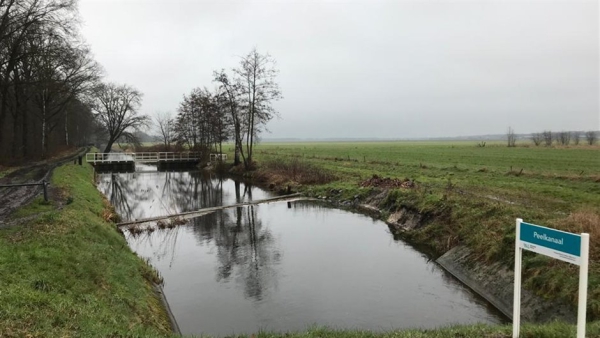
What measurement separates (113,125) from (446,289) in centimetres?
6012

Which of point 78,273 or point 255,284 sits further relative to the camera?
point 255,284

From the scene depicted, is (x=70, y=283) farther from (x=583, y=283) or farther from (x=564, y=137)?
(x=564, y=137)

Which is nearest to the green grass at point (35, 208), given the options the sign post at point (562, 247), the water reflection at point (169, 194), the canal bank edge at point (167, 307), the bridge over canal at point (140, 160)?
the canal bank edge at point (167, 307)

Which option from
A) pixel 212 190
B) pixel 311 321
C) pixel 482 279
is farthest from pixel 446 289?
pixel 212 190

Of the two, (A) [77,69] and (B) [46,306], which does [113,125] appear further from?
(B) [46,306]

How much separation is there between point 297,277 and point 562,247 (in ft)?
27.6

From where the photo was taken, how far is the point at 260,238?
17.1 metres

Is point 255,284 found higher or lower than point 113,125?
lower

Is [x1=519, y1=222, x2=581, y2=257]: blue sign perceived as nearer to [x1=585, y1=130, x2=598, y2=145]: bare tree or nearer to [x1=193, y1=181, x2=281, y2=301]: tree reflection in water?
[x1=193, y1=181, x2=281, y2=301]: tree reflection in water

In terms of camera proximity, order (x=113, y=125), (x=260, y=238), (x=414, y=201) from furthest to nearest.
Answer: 1. (x=113, y=125)
2. (x=414, y=201)
3. (x=260, y=238)

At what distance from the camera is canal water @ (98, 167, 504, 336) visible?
9.45m

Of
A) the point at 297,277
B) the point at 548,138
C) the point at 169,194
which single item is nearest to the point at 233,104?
the point at 169,194

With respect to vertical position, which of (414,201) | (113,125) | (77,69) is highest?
(77,69)

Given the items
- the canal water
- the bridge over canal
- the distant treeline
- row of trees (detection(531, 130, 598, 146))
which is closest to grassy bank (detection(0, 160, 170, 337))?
the canal water
